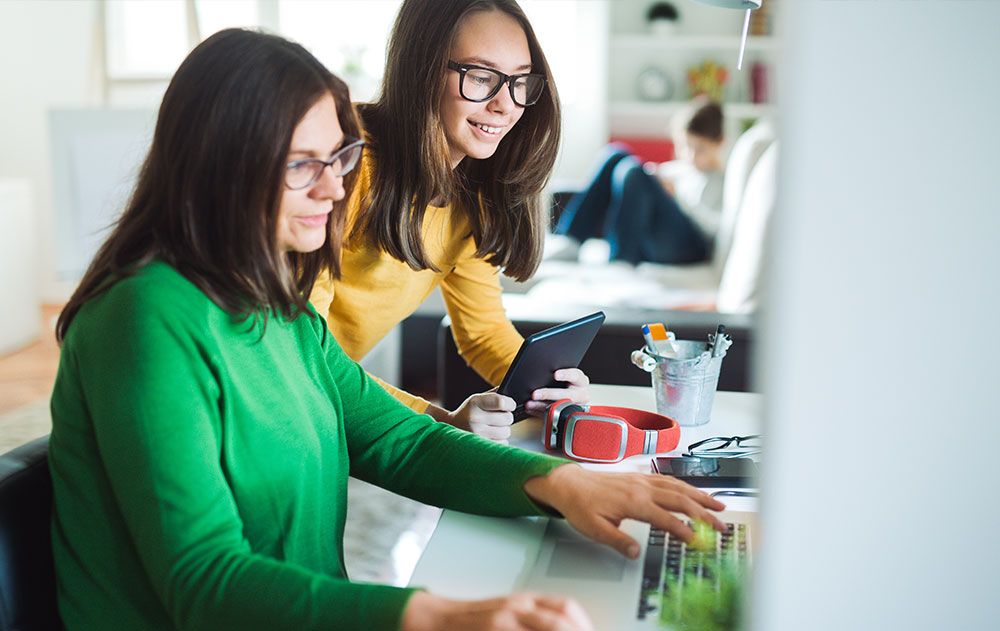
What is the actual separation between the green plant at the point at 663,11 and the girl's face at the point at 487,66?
16.0ft

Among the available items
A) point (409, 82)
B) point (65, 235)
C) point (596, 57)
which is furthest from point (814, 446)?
point (596, 57)

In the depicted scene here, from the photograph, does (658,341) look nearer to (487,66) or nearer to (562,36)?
(487,66)

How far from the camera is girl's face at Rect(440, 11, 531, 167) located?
1424mm

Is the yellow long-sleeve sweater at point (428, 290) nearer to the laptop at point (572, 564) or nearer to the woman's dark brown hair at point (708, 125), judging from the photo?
the laptop at point (572, 564)

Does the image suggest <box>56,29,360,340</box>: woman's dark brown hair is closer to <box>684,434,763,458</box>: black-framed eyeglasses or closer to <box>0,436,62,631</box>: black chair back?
<box>0,436,62,631</box>: black chair back

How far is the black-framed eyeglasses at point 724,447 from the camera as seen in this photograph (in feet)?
4.03

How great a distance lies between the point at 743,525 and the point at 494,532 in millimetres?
239

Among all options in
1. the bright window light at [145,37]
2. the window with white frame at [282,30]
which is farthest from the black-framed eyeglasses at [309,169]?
the bright window light at [145,37]

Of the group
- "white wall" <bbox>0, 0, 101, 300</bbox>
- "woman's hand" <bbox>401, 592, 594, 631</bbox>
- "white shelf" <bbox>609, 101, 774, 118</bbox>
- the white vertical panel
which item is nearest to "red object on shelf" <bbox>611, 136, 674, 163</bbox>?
"white shelf" <bbox>609, 101, 774, 118</bbox>

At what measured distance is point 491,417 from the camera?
1262 millimetres

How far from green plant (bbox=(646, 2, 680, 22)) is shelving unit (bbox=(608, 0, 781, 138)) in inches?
2.9

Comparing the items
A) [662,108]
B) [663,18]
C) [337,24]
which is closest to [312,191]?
[337,24]

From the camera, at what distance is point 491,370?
1.66 metres

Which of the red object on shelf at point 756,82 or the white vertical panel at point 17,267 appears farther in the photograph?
the red object on shelf at point 756,82
